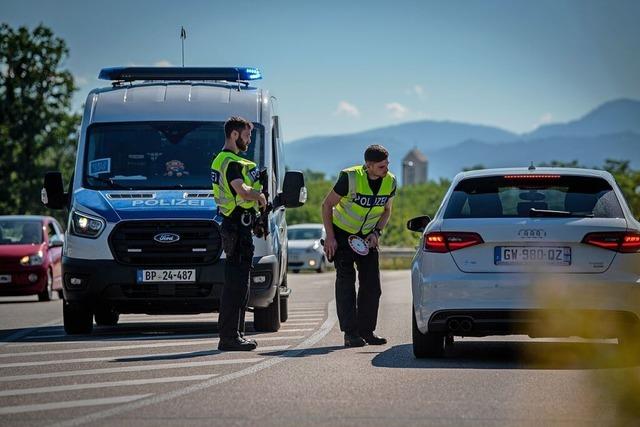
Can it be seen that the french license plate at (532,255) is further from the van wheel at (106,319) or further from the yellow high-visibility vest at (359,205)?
the van wheel at (106,319)

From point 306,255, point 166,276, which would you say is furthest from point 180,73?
point 306,255

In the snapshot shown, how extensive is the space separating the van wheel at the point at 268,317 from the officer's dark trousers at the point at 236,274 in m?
2.55

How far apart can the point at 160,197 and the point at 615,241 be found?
18.5 ft

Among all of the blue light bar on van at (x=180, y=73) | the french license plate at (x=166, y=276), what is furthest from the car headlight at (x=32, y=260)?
the french license plate at (x=166, y=276)

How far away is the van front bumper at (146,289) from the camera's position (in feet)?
47.9

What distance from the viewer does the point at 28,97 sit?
3182 inches

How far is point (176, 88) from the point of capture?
16.4m

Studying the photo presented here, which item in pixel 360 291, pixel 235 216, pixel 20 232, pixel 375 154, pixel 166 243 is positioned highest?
pixel 375 154

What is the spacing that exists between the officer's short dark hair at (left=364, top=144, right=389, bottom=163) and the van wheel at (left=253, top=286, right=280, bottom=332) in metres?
2.68

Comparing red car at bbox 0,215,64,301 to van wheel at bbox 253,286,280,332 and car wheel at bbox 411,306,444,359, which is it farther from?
car wheel at bbox 411,306,444,359

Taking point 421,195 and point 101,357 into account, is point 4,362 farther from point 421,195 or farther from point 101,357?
point 421,195

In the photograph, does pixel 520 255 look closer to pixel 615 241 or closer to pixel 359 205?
pixel 615 241

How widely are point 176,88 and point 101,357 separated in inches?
211

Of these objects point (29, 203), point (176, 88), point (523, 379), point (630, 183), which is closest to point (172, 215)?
point (176, 88)
